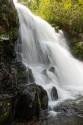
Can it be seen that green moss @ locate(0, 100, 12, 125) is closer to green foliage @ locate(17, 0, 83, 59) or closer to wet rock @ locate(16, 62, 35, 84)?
wet rock @ locate(16, 62, 35, 84)

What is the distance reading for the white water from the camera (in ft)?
40.7

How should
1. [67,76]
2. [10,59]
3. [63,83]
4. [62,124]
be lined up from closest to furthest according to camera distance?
[62,124]
[10,59]
[63,83]
[67,76]

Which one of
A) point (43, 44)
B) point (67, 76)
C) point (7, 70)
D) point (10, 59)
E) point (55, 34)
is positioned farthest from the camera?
point (55, 34)

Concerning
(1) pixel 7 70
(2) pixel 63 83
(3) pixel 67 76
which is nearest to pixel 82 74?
(3) pixel 67 76

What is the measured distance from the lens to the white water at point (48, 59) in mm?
12414

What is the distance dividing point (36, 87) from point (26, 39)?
258 inches

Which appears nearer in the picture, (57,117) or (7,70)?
(57,117)

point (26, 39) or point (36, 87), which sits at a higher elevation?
→ point (26, 39)

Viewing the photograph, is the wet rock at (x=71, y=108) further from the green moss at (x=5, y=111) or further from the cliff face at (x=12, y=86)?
the green moss at (x=5, y=111)

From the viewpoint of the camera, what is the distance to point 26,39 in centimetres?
1503

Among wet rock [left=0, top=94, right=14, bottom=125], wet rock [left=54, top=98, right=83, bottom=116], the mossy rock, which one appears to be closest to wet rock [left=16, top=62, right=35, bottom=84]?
wet rock [left=54, top=98, right=83, bottom=116]

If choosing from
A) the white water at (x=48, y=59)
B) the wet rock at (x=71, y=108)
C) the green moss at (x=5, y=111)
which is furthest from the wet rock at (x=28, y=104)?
the white water at (x=48, y=59)

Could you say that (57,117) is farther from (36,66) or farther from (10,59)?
(36,66)

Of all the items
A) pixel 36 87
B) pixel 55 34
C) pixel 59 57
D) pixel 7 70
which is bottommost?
pixel 36 87
